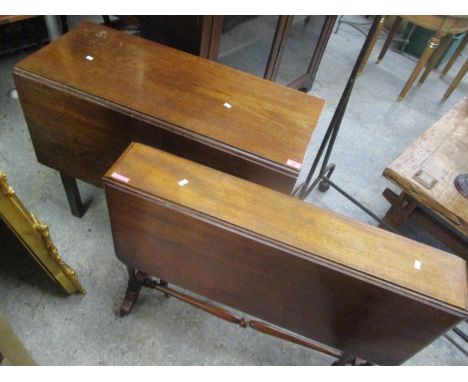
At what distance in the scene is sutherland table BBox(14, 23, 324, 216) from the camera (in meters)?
0.94

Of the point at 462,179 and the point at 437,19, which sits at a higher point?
the point at 437,19

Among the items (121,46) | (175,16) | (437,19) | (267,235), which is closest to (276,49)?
(175,16)

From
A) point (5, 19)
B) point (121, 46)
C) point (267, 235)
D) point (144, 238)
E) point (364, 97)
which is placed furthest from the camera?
point (364, 97)

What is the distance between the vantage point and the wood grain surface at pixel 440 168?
1282 millimetres

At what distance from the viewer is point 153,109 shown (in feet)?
3.19

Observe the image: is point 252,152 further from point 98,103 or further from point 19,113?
point 19,113

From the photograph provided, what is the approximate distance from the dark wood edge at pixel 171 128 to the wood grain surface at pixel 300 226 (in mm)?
104

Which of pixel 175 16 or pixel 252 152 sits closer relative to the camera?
pixel 252 152

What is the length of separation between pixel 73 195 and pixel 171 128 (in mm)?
658

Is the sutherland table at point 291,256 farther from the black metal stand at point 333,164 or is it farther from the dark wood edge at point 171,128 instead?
the black metal stand at point 333,164

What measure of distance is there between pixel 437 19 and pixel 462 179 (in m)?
1.29

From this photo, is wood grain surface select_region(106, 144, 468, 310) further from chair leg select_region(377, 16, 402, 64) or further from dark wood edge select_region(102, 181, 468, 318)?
chair leg select_region(377, 16, 402, 64)

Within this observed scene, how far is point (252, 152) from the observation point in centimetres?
92

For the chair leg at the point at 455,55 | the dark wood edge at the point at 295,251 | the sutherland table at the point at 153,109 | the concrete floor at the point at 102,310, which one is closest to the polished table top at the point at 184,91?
the sutherland table at the point at 153,109
